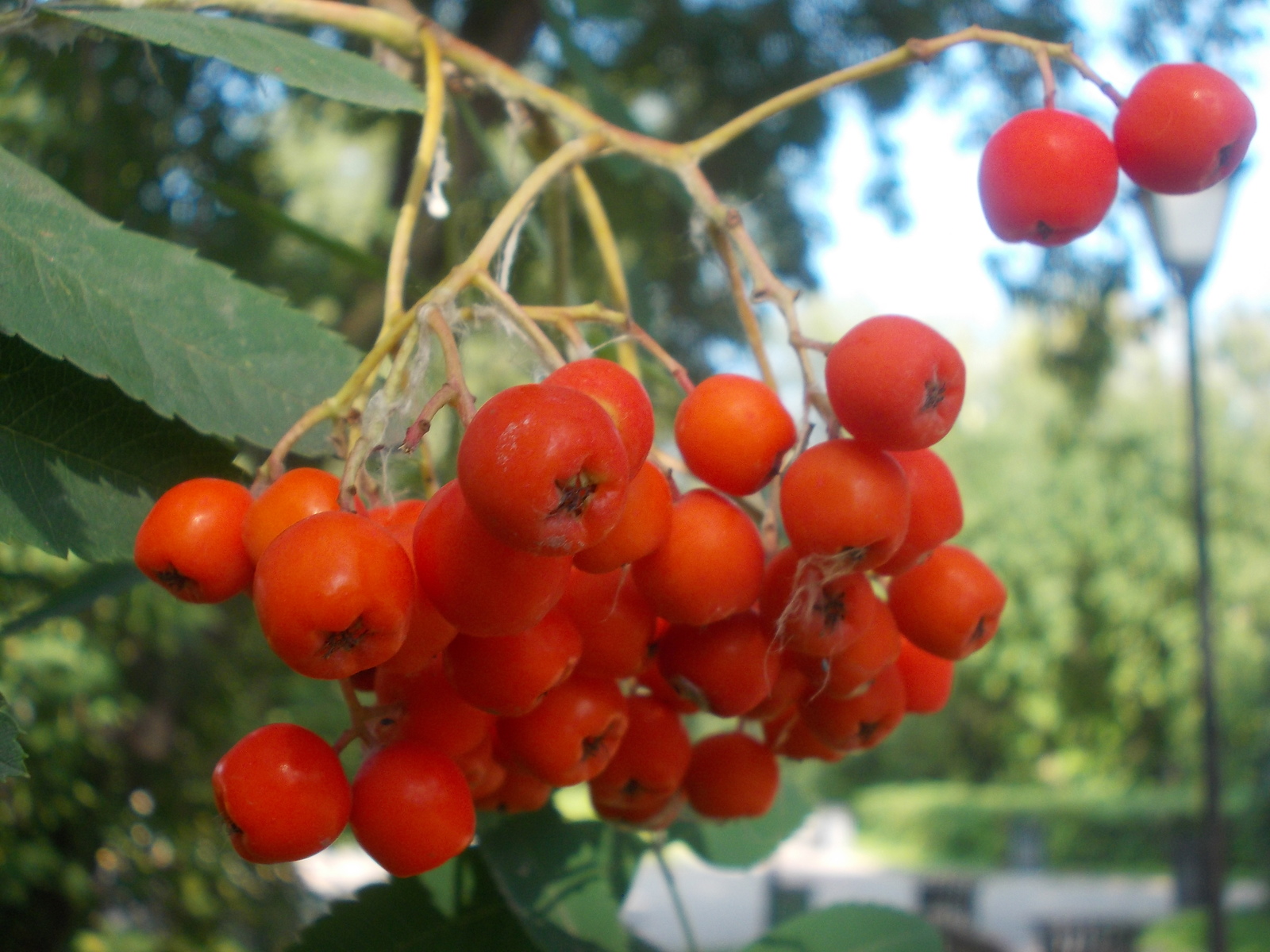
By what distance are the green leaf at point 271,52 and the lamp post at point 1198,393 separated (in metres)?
3.80

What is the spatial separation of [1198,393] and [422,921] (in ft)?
18.7

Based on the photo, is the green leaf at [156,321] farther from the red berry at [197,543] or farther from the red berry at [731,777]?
the red berry at [731,777]

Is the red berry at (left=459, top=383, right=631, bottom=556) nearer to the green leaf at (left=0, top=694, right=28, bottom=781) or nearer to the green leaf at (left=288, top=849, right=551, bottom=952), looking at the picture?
the green leaf at (left=0, top=694, right=28, bottom=781)

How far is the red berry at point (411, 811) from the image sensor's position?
Result: 0.70 metres

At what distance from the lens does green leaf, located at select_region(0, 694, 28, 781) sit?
1.99 feet

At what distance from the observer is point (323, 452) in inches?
31.8

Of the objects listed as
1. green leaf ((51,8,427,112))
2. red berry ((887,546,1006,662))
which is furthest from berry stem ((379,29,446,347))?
red berry ((887,546,1006,662))

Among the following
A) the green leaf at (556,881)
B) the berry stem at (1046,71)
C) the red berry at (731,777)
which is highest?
the berry stem at (1046,71)

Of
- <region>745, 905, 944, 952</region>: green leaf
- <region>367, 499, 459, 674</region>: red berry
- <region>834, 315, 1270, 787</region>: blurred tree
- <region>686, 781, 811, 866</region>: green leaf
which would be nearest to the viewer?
<region>367, 499, 459, 674</region>: red berry

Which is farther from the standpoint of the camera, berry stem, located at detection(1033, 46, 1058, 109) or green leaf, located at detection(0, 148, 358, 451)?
berry stem, located at detection(1033, 46, 1058, 109)

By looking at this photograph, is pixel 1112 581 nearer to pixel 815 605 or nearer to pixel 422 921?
pixel 422 921

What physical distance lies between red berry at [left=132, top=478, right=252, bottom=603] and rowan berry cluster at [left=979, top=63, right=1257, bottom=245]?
623 millimetres

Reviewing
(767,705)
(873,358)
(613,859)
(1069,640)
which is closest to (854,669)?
(767,705)

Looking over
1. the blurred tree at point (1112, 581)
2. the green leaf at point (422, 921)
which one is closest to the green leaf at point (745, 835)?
the green leaf at point (422, 921)
